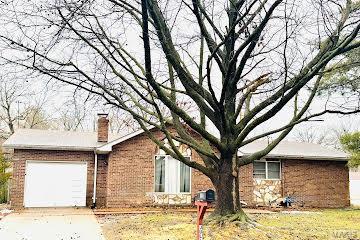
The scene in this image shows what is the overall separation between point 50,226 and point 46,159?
690cm

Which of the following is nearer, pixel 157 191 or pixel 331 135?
pixel 157 191

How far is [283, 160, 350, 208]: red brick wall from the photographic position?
842 inches

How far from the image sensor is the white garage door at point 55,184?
18391 mm

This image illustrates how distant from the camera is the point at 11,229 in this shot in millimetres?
11648

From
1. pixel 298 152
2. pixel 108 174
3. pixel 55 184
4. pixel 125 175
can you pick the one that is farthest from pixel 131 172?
pixel 298 152

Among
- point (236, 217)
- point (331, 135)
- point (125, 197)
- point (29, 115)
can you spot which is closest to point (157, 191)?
point (125, 197)

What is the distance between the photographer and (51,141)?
19.1 meters

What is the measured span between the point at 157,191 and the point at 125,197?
1.59 m

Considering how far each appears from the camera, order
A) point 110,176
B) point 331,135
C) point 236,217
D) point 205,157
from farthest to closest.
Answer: point 331,135
point 110,176
point 205,157
point 236,217

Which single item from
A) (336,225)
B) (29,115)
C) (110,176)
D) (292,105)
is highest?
(29,115)

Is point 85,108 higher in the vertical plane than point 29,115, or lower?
lower

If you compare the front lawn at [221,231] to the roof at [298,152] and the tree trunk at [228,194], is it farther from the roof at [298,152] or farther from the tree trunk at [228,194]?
the roof at [298,152]

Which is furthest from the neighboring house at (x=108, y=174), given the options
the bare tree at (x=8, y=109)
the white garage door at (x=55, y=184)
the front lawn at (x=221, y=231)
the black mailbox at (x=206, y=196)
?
the bare tree at (x=8, y=109)

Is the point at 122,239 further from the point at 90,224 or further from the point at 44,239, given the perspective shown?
the point at 90,224
